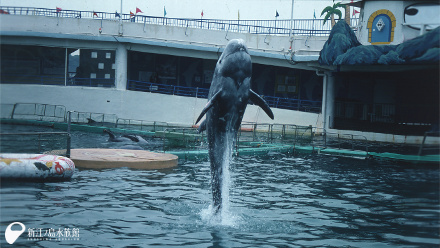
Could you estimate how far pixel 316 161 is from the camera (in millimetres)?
18812

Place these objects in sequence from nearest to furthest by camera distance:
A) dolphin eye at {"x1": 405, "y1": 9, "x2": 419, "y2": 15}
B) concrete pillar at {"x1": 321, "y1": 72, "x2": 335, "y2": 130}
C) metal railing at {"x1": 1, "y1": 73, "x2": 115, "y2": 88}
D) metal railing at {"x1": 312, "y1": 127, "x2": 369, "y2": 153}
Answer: metal railing at {"x1": 312, "y1": 127, "x2": 369, "y2": 153} → dolphin eye at {"x1": 405, "y1": 9, "x2": 419, "y2": 15} → concrete pillar at {"x1": 321, "y1": 72, "x2": 335, "y2": 130} → metal railing at {"x1": 1, "y1": 73, "x2": 115, "y2": 88}

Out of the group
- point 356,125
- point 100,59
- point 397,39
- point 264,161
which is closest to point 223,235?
point 264,161

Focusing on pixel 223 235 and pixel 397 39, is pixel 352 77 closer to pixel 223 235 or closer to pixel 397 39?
pixel 397 39

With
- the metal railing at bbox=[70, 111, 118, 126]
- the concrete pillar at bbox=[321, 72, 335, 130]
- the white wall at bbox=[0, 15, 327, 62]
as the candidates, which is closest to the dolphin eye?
the concrete pillar at bbox=[321, 72, 335, 130]

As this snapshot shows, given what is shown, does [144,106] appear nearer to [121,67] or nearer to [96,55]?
[121,67]

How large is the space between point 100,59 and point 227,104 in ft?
105

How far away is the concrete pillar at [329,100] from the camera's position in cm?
3209

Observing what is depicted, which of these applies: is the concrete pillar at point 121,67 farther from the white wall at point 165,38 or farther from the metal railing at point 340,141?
the metal railing at point 340,141

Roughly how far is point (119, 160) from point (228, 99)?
8417 mm

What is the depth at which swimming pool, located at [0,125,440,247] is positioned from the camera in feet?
26.6

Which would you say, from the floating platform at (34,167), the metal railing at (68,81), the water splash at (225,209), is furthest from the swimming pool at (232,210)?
the metal railing at (68,81)

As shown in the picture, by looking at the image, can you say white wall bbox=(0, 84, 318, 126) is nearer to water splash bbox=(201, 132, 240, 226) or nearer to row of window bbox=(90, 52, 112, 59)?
row of window bbox=(90, 52, 112, 59)

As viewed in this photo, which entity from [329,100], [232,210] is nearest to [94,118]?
[329,100]

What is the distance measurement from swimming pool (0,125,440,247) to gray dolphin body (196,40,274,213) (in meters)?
1.53
